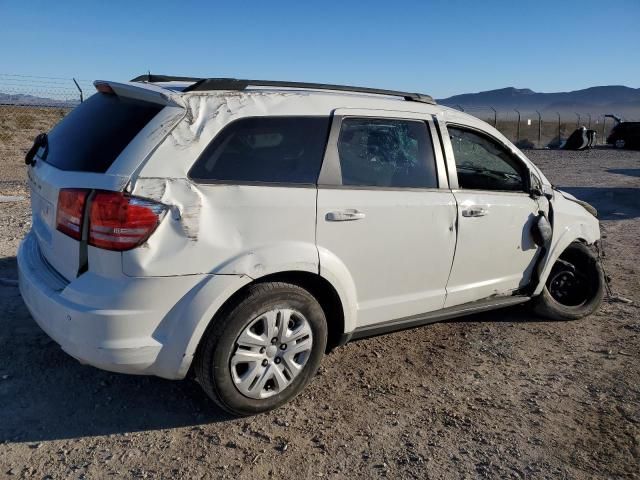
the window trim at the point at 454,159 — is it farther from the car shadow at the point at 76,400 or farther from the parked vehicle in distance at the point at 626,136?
the parked vehicle in distance at the point at 626,136

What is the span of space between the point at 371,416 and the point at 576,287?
2.60 meters

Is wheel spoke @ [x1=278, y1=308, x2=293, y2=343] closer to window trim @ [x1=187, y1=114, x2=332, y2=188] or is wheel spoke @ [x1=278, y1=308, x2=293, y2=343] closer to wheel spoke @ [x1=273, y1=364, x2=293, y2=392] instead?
wheel spoke @ [x1=273, y1=364, x2=293, y2=392]

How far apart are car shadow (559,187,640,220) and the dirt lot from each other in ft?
18.4

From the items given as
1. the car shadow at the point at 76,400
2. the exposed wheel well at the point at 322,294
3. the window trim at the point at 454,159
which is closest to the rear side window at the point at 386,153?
the window trim at the point at 454,159

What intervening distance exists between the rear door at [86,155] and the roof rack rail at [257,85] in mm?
286

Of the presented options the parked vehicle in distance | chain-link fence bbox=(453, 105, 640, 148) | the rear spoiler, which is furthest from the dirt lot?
the parked vehicle in distance

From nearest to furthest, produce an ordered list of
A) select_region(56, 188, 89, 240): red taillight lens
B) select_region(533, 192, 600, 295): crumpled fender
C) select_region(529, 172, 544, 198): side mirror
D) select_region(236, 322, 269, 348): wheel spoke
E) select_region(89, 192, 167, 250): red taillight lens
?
select_region(89, 192, 167, 250): red taillight lens, select_region(56, 188, 89, 240): red taillight lens, select_region(236, 322, 269, 348): wheel spoke, select_region(529, 172, 544, 198): side mirror, select_region(533, 192, 600, 295): crumpled fender

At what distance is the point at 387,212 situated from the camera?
11.5 feet

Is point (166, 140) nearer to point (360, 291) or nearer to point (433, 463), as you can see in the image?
point (360, 291)

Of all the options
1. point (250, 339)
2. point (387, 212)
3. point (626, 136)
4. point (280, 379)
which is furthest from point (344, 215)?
point (626, 136)

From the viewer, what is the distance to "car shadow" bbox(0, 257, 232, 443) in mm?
3111

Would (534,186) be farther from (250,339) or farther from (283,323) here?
(250,339)

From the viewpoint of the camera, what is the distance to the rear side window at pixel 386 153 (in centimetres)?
349

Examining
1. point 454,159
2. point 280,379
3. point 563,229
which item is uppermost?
point 454,159
